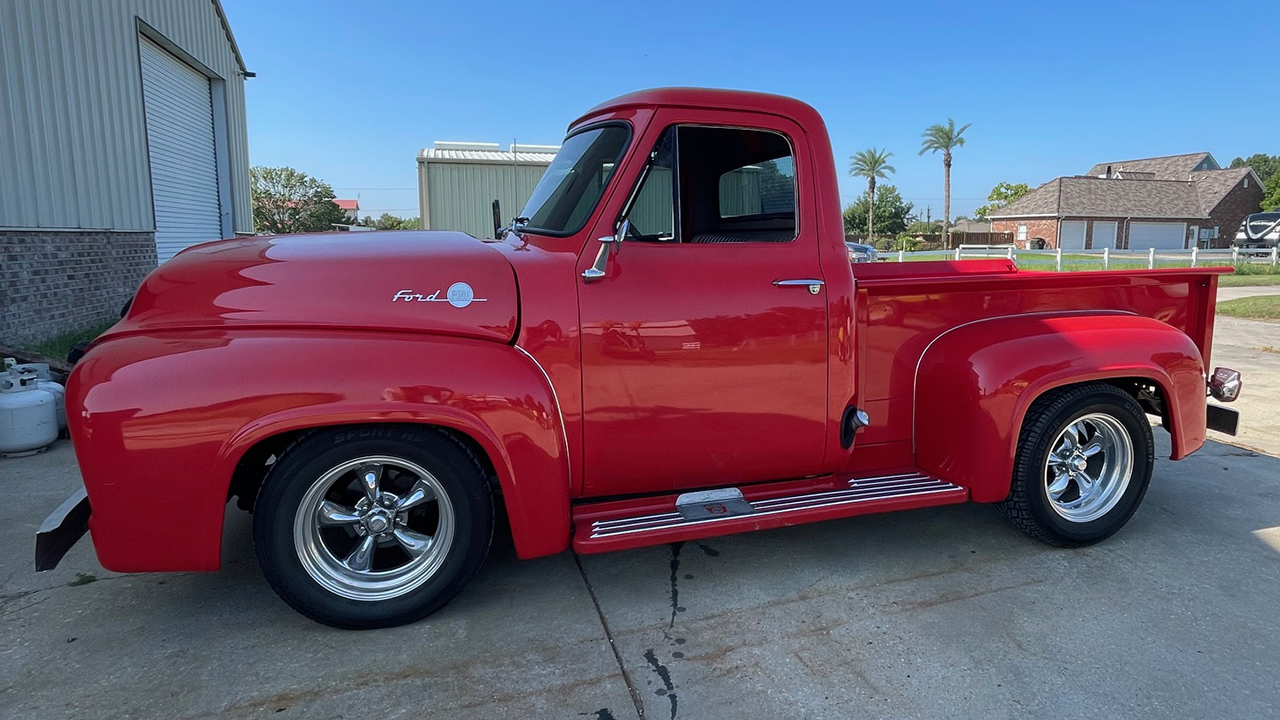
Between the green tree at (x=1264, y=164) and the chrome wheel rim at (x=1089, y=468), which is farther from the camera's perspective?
the green tree at (x=1264, y=164)

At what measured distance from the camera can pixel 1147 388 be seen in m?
3.88

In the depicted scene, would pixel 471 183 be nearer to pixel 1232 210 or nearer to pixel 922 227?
pixel 1232 210

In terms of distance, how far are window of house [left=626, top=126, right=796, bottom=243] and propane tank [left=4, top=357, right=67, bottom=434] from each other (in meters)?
4.91

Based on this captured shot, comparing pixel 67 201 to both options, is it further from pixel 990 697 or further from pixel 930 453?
pixel 990 697

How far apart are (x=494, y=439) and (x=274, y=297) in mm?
972

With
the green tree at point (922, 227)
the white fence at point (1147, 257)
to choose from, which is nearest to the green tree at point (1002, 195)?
the green tree at point (922, 227)

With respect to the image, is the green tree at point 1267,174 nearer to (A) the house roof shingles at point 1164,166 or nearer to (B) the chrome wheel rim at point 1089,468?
(A) the house roof shingles at point 1164,166

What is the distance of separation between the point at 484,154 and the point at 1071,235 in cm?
4711

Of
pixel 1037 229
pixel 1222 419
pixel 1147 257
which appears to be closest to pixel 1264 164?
pixel 1037 229

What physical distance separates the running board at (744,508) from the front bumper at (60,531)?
1865 mm

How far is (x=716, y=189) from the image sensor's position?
3.79 metres

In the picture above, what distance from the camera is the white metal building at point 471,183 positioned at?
588 inches

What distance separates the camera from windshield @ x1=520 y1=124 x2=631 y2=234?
10.3ft

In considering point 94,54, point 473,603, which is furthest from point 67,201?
point 473,603
